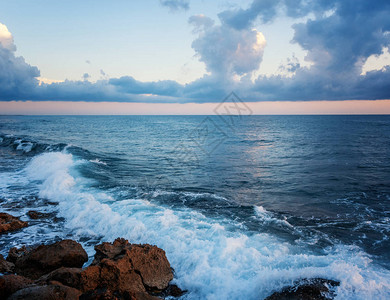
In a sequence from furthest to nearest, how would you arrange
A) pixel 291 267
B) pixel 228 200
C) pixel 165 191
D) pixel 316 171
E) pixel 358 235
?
pixel 316 171 < pixel 165 191 < pixel 228 200 < pixel 358 235 < pixel 291 267

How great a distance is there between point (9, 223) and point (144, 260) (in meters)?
5.59

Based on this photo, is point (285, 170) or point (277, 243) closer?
point (277, 243)

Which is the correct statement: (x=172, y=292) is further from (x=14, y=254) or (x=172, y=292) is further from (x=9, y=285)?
(x=14, y=254)

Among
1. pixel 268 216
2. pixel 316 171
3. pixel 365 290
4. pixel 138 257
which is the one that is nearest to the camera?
pixel 365 290

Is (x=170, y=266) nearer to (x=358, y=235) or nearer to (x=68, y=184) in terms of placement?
(x=358, y=235)

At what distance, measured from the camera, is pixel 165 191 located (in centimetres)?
1223

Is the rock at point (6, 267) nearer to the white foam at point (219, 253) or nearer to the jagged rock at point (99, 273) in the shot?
the jagged rock at point (99, 273)

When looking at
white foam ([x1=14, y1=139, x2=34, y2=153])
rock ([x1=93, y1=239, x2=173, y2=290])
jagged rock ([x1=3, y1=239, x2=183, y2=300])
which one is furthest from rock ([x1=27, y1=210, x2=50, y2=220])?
white foam ([x1=14, y1=139, x2=34, y2=153])

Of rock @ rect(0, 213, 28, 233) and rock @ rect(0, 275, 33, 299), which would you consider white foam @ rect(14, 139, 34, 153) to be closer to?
rock @ rect(0, 213, 28, 233)

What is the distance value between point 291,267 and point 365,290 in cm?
147

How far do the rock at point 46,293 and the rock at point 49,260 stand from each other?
166cm

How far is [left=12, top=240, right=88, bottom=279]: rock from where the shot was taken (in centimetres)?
526

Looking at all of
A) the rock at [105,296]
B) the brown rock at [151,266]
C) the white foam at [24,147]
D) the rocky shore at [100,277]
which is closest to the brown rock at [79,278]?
the rocky shore at [100,277]

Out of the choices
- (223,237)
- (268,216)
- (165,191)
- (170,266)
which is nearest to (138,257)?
(170,266)
